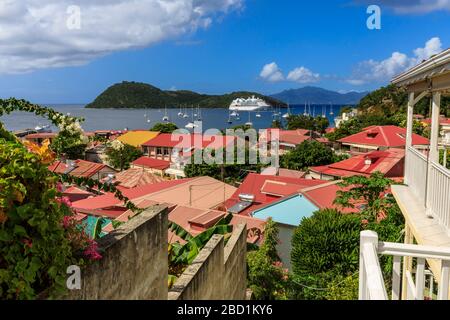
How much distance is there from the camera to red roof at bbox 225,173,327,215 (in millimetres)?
20342

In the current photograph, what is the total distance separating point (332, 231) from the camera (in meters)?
13.0

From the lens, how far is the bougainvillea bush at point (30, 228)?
7.57 ft

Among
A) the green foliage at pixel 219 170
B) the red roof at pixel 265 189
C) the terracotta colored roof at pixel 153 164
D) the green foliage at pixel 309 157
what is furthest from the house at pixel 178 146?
the red roof at pixel 265 189

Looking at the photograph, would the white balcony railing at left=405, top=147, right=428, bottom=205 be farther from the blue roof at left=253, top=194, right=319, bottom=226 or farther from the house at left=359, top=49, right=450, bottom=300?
the blue roof at left=253, top=194, right=319, bottom=226

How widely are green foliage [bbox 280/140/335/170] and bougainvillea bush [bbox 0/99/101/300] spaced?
3889 cm

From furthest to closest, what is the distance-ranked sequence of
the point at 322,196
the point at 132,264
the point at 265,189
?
the point at 265,189 < the point at 322,196 < the point at 132,264

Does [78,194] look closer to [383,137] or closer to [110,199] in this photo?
[110,199]

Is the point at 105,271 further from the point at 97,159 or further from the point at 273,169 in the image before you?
the point at 97,159

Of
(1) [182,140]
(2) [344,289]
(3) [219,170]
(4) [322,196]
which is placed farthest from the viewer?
(1) [182,140]

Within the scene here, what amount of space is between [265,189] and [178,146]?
125ft

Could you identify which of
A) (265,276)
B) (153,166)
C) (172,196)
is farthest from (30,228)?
(153,166)

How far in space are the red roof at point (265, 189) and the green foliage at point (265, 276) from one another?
222 inches

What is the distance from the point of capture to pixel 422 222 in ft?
18.7
